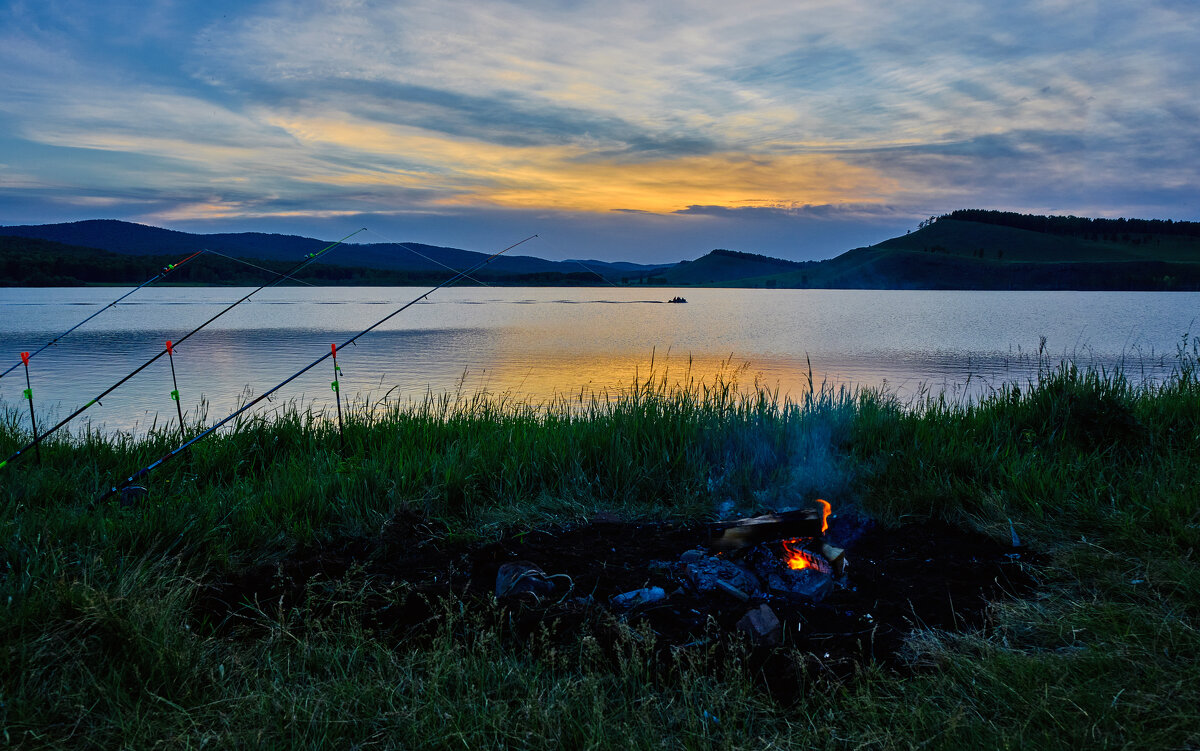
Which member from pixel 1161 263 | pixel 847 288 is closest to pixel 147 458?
pixel 847 288

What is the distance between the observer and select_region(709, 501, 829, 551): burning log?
432cm

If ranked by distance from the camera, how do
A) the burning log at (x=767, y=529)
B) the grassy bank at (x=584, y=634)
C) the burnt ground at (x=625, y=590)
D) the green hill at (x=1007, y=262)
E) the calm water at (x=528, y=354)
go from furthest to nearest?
1. the green hill at (x=1007, y=262)
2. the calm water at (x=528, y=354)
3. the burning log at (x=767, y=529)
4. the burnt ground at (x=625, y=590)
5. the grassy bank at (x=584, y=634)

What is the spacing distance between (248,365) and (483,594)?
18861 mm

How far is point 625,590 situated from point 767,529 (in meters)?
1.04

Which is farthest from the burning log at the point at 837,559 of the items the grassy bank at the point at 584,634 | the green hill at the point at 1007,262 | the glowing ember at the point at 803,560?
the green hill at the point at 1007,262

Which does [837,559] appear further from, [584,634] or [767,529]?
[584,634]

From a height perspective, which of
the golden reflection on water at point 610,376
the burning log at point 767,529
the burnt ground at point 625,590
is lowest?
the golden reflection on water at point 610,376

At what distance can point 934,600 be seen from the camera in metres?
3.79

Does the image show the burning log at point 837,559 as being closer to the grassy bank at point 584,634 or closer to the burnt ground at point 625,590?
the burnt ground at point 625,590

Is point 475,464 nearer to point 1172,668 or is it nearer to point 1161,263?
point 1172,668

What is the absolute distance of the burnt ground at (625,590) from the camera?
3348mm

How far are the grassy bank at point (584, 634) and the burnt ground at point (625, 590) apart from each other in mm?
120

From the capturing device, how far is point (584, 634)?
3.29 m

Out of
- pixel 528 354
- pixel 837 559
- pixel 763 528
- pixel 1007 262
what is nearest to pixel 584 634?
pixel 763 528
